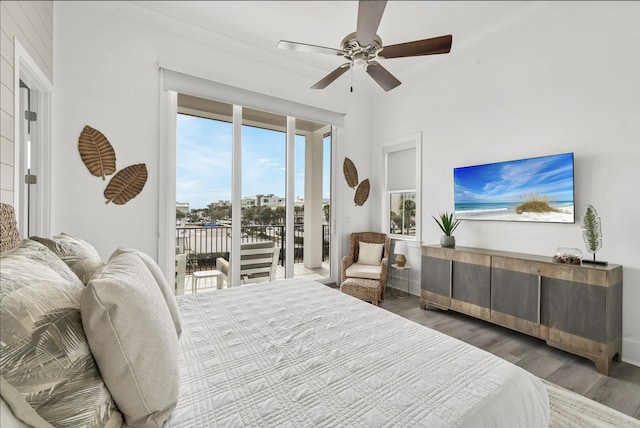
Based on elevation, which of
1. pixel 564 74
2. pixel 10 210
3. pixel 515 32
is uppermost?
pixel 515 32

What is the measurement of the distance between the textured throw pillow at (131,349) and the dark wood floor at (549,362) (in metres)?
2.55

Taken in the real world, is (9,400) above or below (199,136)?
below

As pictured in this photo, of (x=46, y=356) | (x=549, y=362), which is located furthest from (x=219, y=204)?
(x=549, y=362)

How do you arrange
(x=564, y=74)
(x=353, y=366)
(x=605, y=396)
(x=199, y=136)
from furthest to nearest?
1. (x=199, y=136)
2. (x=564, y=74)
3. (x=605, y=396)
4. (x=353, y=366)

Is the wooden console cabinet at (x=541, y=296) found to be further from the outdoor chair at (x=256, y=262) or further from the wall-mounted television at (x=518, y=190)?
the outdoor chair at (x=256, y=262)

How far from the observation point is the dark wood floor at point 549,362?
1.98m

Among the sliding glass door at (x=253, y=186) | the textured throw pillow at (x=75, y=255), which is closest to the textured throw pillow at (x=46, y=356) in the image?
the textured throw pillow at (x=75, y=255)

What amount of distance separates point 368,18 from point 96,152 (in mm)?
2766

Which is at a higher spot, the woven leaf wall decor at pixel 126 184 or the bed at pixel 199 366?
the woven leaf wall decor at pixel 126 184

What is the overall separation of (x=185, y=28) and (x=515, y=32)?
11.4ft

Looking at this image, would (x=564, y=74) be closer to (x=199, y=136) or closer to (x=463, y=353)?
(x=463, y=353)

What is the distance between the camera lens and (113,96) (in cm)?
298

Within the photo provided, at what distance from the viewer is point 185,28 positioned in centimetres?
319

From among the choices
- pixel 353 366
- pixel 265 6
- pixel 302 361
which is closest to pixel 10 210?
pixel 302 361
